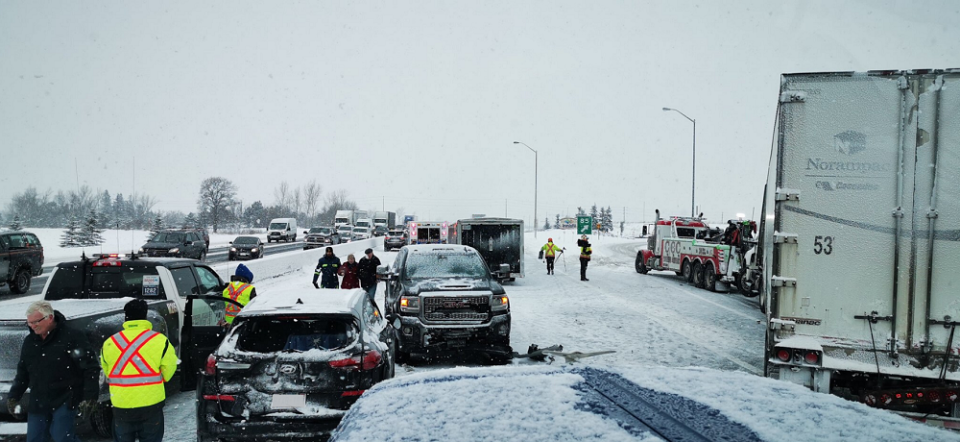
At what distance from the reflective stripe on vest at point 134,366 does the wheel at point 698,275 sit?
64.2 feet

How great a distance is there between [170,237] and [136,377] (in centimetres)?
2745

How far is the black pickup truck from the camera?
18.2 ft

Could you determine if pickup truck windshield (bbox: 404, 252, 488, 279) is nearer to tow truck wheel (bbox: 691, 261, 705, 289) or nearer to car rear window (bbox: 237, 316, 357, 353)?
car rear window (bbox: 237, 316, 357, 353)

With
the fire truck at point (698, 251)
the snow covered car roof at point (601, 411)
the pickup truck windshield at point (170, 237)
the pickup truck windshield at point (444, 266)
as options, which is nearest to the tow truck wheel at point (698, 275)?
the fire truck at point (698, 251)

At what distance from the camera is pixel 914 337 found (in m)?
5.61

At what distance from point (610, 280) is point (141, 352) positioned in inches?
818

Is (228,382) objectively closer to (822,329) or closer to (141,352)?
(141,352)

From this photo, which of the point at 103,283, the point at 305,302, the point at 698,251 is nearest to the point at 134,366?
the point at 305,302

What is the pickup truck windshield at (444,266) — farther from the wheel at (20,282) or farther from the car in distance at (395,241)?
the car in distance at (395,241)

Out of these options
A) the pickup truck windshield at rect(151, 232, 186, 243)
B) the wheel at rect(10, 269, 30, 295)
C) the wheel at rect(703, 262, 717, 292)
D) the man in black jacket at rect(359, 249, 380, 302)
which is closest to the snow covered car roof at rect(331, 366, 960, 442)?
the man in black jacket at rect(359, 249, 380, 302)

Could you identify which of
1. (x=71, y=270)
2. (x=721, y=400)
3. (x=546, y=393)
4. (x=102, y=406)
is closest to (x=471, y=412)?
(x=546, y=393)

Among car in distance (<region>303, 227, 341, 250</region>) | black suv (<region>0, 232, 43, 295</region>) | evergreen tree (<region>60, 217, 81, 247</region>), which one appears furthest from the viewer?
evergreen tree (<region>60, 217, 81, 247</region>)

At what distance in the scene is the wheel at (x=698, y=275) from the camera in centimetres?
2130

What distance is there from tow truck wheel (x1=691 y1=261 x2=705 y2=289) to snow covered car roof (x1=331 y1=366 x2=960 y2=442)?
19.8 meters
